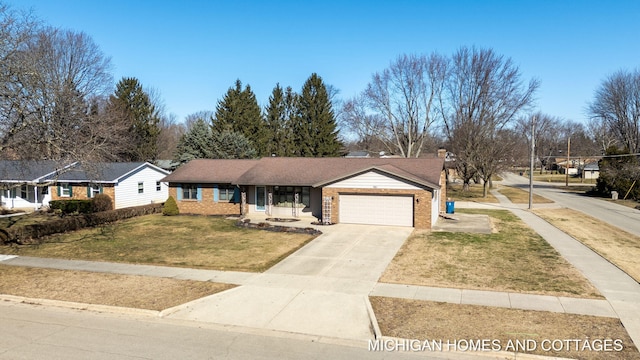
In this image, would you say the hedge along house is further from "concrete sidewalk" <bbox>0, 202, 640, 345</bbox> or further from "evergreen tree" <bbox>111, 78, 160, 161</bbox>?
"concrete sidewalk" <bbox>0, 202, 640, 345</bbox>

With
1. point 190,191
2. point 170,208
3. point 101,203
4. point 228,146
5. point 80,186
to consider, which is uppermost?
point 228,146

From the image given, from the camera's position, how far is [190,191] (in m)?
29.0

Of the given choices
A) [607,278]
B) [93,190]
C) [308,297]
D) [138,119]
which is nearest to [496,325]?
[308,297]

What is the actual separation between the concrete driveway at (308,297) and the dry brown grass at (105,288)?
0.87m

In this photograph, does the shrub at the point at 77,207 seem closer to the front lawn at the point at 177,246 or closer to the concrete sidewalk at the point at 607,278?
the front lawn at the point at 177,246

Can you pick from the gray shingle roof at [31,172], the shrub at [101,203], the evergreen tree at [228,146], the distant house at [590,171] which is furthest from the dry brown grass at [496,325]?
the distant house at [590,171]

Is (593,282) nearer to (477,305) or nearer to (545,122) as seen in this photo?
(477,305)

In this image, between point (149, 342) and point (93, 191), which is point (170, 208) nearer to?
point (93, 191)

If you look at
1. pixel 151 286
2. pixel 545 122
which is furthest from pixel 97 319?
pixel 545 122

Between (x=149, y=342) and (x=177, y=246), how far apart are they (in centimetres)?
1018

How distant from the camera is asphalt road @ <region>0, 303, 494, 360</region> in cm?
773

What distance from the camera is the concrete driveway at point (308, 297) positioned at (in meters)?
9.30

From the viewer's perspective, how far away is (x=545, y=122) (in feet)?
311

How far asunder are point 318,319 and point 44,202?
32.5 meters
